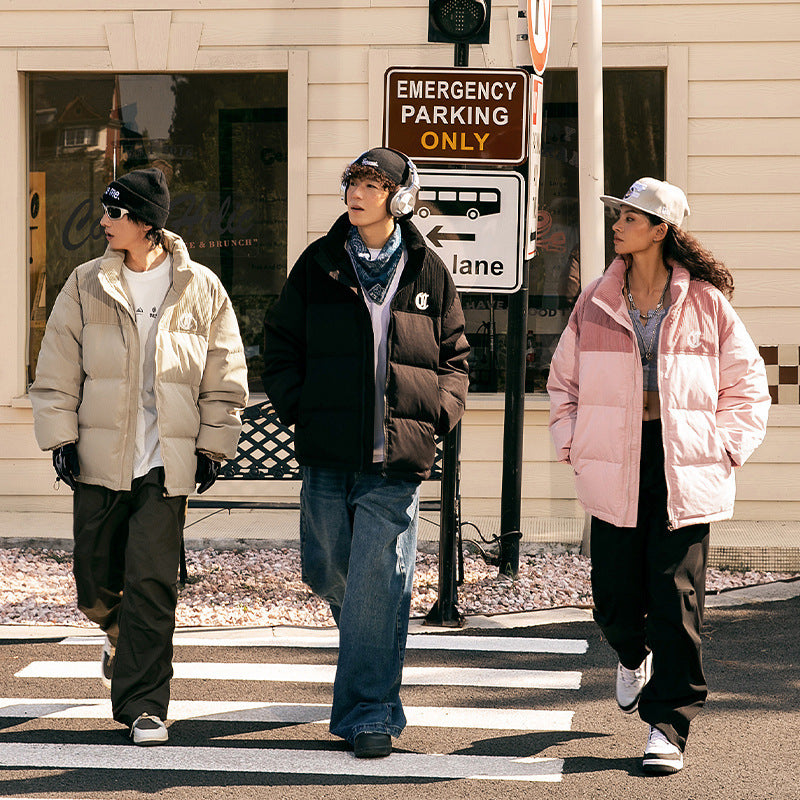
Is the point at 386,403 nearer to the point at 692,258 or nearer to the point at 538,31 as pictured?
the point at 692,258

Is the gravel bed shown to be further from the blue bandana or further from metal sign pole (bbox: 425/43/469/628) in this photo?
the blue bandana

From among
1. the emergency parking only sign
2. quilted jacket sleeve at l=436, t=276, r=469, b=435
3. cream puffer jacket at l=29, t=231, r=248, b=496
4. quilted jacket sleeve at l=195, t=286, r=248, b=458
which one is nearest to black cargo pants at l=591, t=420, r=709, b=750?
quilted jacket sleeve at l=436, t=276, r=469, b=435

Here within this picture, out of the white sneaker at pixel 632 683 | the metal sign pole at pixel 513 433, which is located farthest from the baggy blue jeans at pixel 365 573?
the metal sign pole at pixel 513 433

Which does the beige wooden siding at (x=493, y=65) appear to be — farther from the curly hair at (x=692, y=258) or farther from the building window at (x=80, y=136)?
the curly hair at (x=692, y=258)

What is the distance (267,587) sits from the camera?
7656mm

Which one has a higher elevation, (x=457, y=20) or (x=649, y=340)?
(x=457, y=20)

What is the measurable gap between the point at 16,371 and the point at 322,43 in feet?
11.1

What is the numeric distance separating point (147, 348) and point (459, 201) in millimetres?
2362

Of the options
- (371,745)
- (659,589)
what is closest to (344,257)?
(659,589)

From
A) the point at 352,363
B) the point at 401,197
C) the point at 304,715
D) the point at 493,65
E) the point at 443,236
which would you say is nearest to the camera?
the point at 352,363

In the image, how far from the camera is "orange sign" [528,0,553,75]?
7301 mm

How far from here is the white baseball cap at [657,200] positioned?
4.73m

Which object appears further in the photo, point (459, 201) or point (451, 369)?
point (459, 201)

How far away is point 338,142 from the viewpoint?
9750 mm
